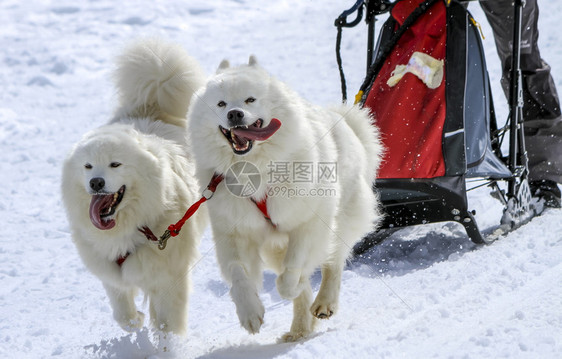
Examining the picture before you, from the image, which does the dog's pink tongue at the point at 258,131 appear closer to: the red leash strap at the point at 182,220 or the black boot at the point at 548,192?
the red leash strap at the point at 182,220

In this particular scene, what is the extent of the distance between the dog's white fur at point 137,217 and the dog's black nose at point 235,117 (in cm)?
56

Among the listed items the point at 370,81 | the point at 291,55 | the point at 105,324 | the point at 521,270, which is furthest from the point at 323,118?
the point at 291,55

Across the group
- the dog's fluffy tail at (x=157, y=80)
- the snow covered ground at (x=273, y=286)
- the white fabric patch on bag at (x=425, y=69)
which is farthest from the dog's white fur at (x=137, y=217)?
the white fabric patch on bag at (x=425, y=69)

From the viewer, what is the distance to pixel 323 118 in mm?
3377

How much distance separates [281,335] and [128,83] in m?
1.77

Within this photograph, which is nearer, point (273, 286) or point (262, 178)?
point (262, 178)

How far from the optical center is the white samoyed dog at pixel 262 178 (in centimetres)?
285

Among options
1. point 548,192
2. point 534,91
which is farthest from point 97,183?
point 548,192

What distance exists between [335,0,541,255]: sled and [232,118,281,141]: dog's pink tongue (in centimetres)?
136

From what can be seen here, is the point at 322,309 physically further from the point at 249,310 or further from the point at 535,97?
the point at 535,97

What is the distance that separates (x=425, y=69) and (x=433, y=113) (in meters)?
0.30

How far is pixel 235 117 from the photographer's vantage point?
2725 millimetres

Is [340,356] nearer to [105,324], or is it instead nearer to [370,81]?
[105,324]

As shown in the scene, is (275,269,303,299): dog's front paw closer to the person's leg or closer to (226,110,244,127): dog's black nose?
(226,110,244,127): dog's black nose
